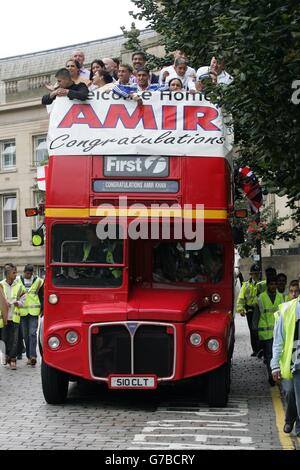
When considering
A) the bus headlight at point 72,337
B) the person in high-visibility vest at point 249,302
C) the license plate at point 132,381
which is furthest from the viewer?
the person in high-visibility vest at point 249,302

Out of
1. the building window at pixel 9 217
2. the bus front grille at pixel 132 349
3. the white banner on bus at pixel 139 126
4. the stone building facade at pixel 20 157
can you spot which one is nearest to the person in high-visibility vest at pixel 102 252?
the bus front grille at pixel 132 349

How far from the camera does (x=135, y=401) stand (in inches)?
464

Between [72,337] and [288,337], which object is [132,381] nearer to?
[72,337]

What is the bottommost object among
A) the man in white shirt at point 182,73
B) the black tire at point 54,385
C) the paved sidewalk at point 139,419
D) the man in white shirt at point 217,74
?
the paved sidewalk at point 139,419

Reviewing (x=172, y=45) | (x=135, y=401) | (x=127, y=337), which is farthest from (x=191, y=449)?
(x=172, y=45)

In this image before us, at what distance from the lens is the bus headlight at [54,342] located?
1093cm

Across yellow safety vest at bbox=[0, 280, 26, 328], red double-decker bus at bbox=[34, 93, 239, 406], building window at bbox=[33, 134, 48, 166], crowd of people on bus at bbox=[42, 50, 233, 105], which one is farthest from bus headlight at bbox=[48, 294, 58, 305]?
building window at bbox=[33, 134, 48, 166]

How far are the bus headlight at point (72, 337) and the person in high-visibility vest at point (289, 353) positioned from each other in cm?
278

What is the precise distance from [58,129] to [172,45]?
5.71 meters

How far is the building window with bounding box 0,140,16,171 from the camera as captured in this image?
4931 cm

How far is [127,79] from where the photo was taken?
12250 millimetres

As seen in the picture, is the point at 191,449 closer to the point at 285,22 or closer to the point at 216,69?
the point at 285,22

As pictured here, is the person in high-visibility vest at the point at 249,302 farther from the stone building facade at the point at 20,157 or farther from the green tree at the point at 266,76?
the stone building facade at the point at 20,157

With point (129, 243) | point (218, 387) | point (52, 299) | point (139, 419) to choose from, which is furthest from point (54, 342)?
point (218, 387)
